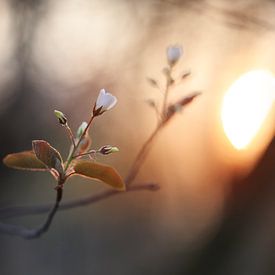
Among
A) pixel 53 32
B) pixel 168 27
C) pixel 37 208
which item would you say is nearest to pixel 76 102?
pixel 53 32

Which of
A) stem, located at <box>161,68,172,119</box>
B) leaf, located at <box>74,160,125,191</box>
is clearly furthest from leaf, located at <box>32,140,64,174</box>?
stem, located at <box>161,68,172,119</box>

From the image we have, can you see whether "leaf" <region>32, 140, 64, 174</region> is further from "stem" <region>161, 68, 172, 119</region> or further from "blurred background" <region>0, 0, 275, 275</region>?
"blurred background" <region>0, 0, 275, 275</region>

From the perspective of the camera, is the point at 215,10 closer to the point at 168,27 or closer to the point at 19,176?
the point at 168,27

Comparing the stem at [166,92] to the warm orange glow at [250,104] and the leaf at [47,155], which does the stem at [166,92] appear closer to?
the leaf at [47,155]

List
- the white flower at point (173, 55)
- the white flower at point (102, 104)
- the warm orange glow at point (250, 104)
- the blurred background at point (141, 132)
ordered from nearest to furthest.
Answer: the white flower at point (102, 104) → the white flower at point (173, 55) → the warm orange glow at point (250, 104) → the blurred background at point (141, 132)

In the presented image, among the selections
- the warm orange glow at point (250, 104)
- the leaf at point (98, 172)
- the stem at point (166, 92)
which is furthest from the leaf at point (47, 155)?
the warm orange glow at point (250, 104)
